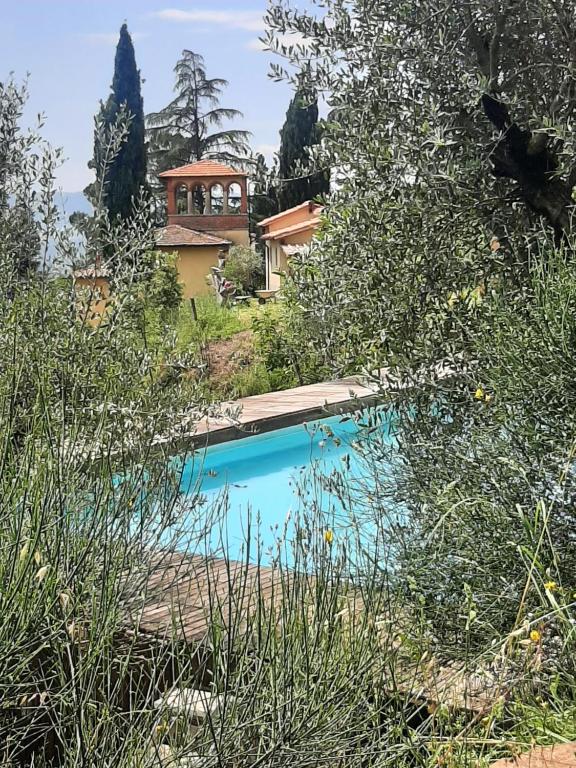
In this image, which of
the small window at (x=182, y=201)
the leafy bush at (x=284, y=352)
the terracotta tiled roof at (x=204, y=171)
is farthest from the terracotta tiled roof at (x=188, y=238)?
the leafy bush at (x=284, y=352)

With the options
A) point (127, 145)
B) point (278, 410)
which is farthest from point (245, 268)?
point (278, 410)

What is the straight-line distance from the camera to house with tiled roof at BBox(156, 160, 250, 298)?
1332 inches

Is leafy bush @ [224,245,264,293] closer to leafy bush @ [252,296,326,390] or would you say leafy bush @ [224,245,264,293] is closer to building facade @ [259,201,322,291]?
building facade @ [259,201,322,291]

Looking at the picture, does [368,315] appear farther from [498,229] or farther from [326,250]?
[498,229]

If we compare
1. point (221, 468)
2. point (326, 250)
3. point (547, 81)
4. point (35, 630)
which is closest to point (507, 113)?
point (547, 81)

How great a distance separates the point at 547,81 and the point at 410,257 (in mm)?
859

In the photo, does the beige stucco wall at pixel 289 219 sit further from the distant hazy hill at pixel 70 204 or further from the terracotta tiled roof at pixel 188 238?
the distant hazy hill at pixel 70 204

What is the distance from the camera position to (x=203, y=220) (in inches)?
1452

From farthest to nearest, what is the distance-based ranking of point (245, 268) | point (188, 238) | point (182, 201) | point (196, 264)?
point (182, 201)
point (196, 264)
point (188, 238)
point (245, 268)

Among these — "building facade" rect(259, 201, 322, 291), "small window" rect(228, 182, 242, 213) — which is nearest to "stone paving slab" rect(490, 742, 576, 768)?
"building facade" rect(259, 201, 322, 291)

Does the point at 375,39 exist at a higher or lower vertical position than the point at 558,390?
higher

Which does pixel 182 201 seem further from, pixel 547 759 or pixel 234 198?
pixel 547 759

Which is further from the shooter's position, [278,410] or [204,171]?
[204,171]

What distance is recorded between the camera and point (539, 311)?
311 cm
